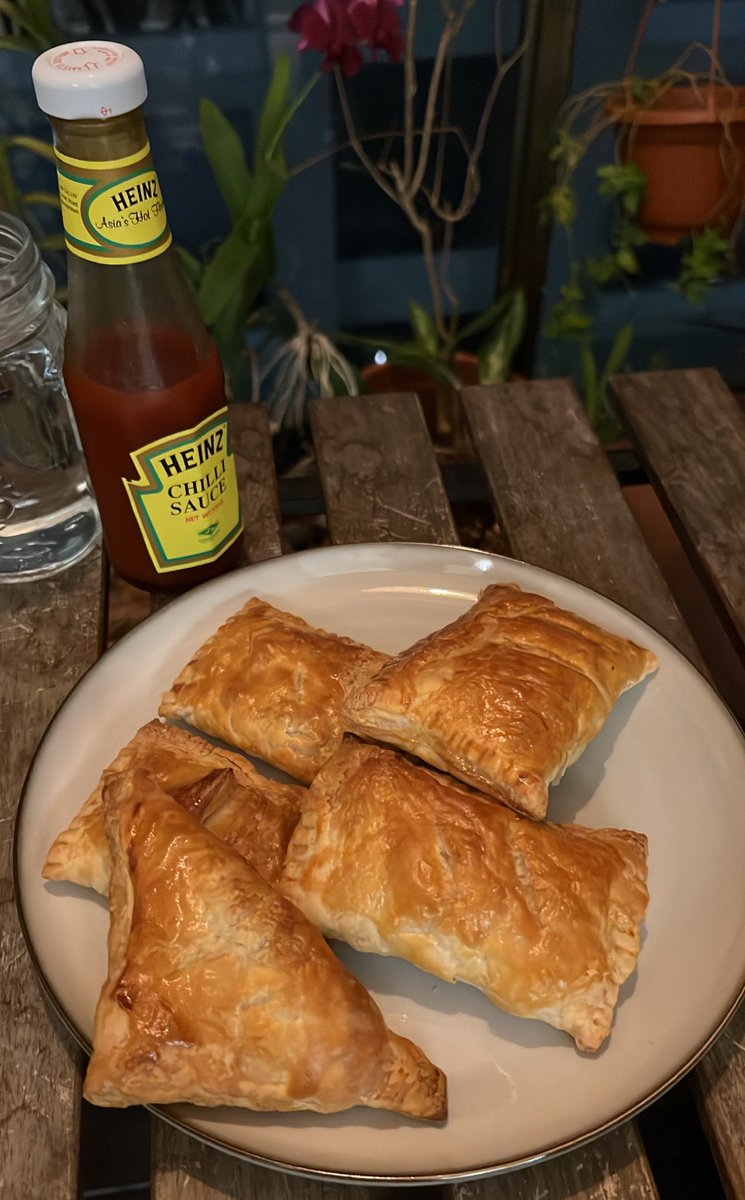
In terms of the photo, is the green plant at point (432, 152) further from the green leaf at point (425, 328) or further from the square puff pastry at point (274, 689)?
the square puff pastry at point (274, 689)

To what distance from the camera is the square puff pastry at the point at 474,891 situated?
2.31ft

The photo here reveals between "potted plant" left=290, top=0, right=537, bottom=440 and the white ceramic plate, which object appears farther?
"potted plant" left=290, top=0, right=537, bottom=440

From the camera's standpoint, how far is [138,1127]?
49.6 inches

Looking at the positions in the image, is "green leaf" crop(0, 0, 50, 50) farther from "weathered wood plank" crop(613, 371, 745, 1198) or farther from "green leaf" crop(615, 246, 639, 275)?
"green leaf" crop(615, 246, 639, 275)

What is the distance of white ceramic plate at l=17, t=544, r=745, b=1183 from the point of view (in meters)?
0.66

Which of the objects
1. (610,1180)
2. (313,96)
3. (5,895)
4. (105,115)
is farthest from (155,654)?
(313,96)

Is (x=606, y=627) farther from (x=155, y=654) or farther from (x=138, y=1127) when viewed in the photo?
(x=138, y=1127)

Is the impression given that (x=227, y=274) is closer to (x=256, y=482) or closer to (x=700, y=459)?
(x=256, y=482)

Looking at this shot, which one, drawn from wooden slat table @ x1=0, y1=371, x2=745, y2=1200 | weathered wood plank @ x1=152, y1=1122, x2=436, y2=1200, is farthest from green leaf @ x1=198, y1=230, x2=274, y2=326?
weathered wood plank @ x1=152, y1=1122, x2=436, y2=1200

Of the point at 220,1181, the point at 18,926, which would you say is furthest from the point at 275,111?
the point at 220,1181

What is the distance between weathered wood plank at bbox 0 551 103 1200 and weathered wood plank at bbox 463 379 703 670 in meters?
0.54

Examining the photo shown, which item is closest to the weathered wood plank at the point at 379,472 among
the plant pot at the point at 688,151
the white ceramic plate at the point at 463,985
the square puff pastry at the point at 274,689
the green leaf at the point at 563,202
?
the white ceramic plate at the point at 463,985

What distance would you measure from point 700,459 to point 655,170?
3.25 feet

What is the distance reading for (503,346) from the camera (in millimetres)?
1891
